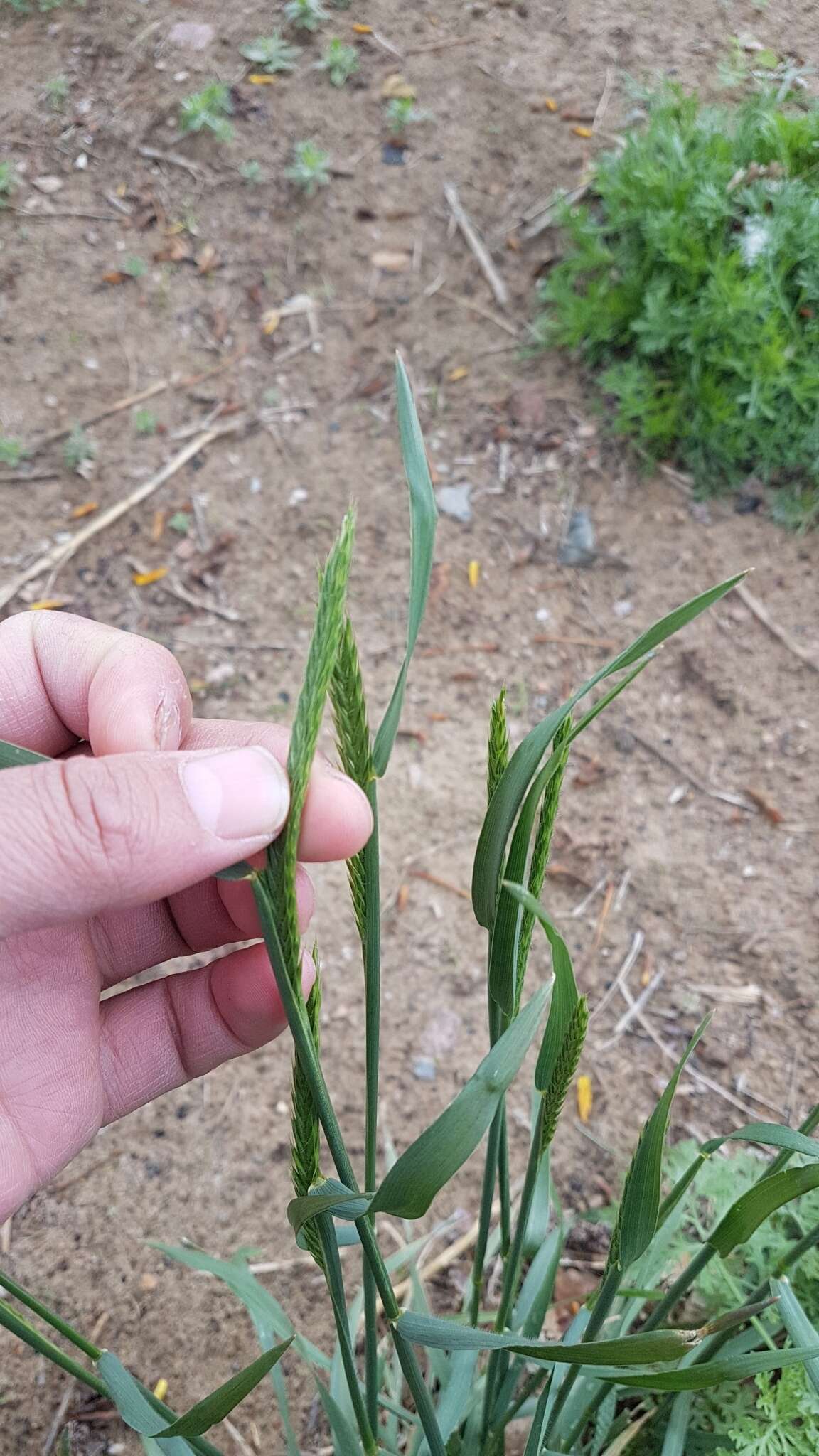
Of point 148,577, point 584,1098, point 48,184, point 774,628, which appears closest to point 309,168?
point 48,184

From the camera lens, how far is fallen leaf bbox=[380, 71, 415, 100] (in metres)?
2.89

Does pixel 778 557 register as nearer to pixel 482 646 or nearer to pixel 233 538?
pixel 482 646

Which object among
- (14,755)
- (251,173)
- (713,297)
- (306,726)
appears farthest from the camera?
(251,173)

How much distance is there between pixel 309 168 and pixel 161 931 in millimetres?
2308

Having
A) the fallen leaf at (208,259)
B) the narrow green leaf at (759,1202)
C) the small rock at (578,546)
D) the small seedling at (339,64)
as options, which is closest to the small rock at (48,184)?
the fallen leaf at (208,259)

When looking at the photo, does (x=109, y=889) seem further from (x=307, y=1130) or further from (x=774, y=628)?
(x=774, y=628)

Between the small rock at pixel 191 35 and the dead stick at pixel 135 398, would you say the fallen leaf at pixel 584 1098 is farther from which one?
the small rock at pixel 191 35

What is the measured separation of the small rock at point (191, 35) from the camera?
300 centimetres

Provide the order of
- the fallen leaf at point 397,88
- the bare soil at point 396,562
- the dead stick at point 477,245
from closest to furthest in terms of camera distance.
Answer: the bare soil at point 396,562 < the dead stick at point 477,245 < the fallen leaf at point 397,88

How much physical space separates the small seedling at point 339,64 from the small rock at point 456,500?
1364 mm

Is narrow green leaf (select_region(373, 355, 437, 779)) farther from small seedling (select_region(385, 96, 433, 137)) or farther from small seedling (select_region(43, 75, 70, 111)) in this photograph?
small seedling (select_region(43, 75, 70, 111))

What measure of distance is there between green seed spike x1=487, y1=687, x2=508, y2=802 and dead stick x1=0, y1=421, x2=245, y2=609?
1.88 metres

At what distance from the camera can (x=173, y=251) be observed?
9.13 feet

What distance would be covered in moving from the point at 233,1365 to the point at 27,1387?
302 millimetres
